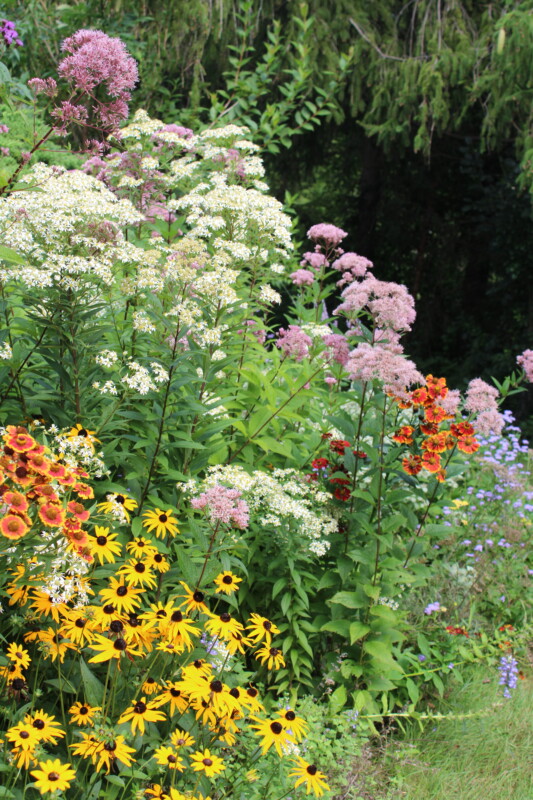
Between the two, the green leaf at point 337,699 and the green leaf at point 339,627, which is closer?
the green leaf at point 337,699

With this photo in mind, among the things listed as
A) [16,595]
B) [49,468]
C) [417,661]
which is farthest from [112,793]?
[417,661]

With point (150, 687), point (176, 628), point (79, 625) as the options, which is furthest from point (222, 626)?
point (79, 625)

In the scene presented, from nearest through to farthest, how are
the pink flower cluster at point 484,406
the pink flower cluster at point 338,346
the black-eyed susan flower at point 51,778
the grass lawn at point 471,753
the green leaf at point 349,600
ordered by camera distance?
1. the black-eyed susan flower at point 51,778
2. the grass lawn at point 471,753
3. the green leaf at point 349,600
4. the pink flower cluster at point 484,406
5. the pink flower cluster at point 338,346

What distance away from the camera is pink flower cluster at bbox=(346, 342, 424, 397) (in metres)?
2.54

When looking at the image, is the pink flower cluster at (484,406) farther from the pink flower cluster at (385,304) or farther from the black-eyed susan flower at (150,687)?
the black-eyed susan flower at (150,687)

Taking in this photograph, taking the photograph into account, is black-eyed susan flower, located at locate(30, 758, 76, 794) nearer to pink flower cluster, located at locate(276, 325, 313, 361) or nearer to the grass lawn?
the grass lawn

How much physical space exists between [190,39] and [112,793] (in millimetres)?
6283

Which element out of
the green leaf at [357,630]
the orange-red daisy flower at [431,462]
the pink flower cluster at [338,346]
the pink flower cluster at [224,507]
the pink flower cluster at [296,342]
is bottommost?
the green leaf at [357,630]

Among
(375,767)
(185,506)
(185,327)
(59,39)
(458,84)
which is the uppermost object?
(458,84)

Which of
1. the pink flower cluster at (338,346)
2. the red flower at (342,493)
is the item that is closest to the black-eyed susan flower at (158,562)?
the red flower at (342,493)

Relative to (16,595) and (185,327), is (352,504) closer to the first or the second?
(185,327)

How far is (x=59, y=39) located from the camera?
6098mm

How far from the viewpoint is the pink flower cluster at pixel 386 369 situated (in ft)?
8.34

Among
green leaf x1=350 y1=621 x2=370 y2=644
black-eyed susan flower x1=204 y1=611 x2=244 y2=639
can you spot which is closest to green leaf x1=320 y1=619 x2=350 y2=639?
green leaf x1=350 y1=621 x2=370 y2=644
